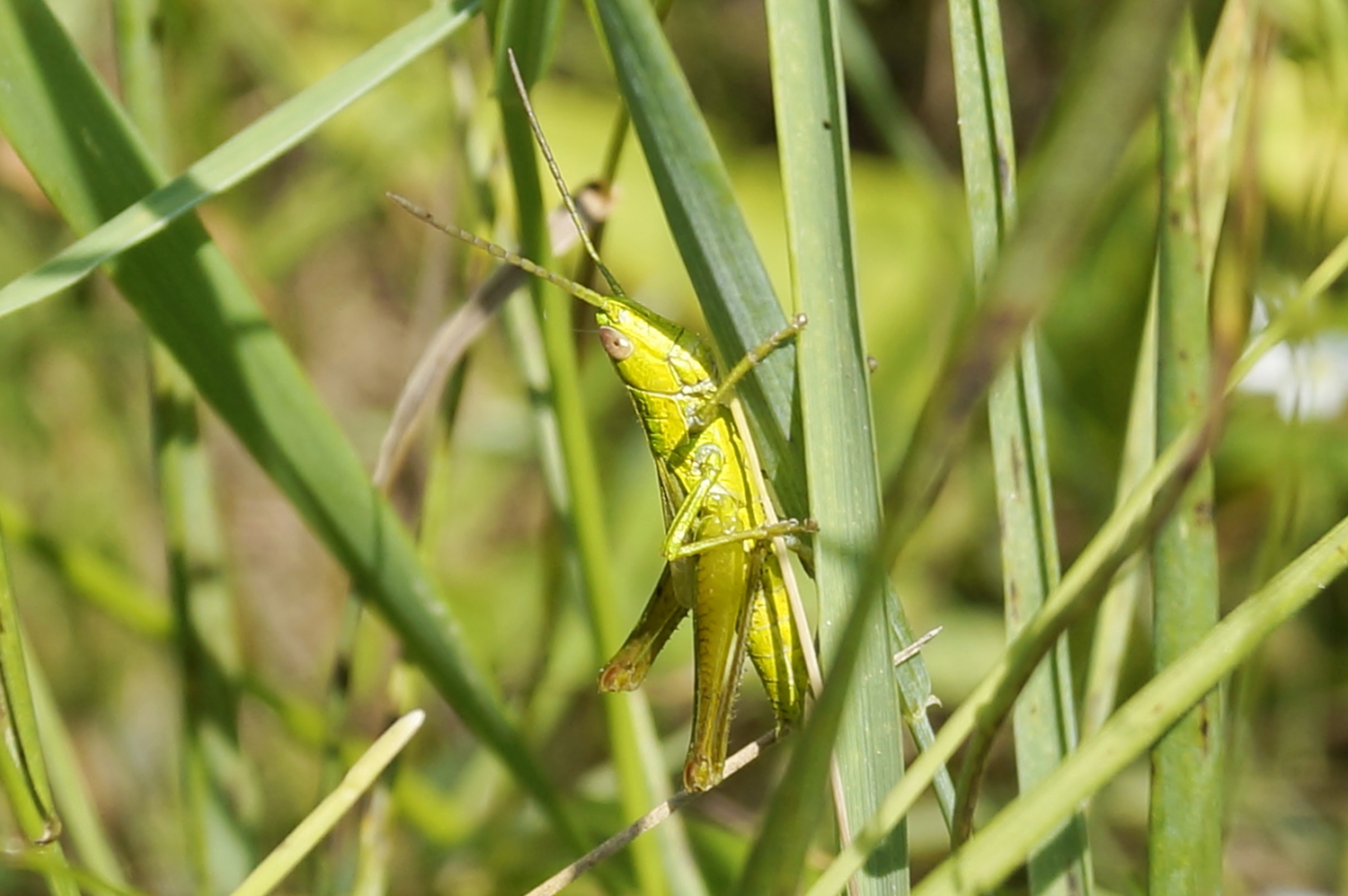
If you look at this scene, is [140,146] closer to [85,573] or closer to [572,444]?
[572,444]

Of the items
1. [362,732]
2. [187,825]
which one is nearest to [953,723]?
[187,825]

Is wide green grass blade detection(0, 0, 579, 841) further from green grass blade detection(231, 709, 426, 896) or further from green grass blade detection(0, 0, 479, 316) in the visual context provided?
green grass blade detection(231, 709, 426, 896)

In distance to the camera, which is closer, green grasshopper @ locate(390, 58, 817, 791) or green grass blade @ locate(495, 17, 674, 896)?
green grass blade @ locate(495, 17, 674, 896)

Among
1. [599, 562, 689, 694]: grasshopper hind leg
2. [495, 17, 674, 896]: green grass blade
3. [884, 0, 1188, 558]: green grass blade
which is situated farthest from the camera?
[599, 562, 689, 694]: grasshopper hind leg

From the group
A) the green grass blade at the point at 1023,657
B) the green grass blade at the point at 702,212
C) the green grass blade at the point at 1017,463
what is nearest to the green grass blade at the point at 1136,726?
the green grass blade at the point at 1023,657

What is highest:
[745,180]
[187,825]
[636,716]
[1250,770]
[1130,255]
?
[745,180]

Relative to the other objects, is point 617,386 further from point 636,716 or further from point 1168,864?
point 1168,864

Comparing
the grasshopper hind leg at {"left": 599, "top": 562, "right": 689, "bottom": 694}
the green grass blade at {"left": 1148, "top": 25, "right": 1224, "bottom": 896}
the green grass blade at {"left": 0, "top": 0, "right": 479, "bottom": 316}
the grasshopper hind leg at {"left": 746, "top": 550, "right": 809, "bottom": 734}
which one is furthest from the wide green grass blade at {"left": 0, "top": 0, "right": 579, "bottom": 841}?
the green grass blade at {"left": 1148, "top": 25, "right": 1224, "bottom": 896}
